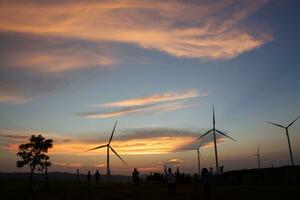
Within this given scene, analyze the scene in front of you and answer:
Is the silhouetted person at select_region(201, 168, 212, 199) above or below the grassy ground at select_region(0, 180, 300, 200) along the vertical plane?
above

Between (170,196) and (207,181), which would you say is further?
(170,196)

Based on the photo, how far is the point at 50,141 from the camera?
6994 centimetres

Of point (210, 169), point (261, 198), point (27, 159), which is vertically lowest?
point (261, 198)

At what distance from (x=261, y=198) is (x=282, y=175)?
76.7 feet

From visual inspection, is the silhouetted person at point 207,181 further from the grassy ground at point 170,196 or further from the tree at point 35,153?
the tree at point 35,153

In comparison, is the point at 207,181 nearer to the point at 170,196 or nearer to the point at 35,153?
the point at 170,196

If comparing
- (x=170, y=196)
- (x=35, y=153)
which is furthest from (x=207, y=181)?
(x=35, y=153)

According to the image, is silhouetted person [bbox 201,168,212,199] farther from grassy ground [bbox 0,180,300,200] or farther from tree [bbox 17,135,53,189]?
tree [bbox 17,135,53,189]

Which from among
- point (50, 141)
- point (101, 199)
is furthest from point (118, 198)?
point (50, 141)

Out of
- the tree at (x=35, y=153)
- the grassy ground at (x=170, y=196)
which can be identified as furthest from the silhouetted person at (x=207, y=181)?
the tree at (x=35, y=153)

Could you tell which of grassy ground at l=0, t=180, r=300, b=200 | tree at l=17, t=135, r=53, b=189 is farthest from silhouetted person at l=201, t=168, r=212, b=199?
tree at l=17, t=135, r=53, b=189

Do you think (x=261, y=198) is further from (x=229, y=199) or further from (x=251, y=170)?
(x=251, y=170)

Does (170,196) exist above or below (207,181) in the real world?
below

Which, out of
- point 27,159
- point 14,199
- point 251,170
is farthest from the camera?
point 27,159
